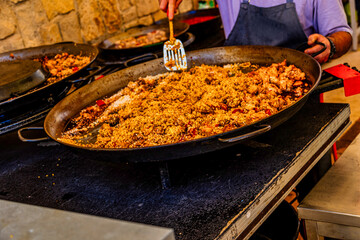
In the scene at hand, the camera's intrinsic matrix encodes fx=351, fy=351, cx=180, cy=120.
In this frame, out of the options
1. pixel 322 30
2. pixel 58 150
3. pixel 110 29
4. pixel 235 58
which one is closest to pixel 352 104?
pixel 322 30

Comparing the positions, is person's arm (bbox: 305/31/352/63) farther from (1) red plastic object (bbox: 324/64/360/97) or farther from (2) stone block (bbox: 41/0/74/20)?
(2) stone block (bbox: 41/0/74/20)

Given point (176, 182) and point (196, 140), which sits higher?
point (196, 140)

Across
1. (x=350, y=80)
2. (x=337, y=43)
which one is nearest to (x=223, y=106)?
(x=350, y=80)

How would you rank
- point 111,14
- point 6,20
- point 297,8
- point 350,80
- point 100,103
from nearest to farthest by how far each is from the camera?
point 350,80, point 100,103, point 297,8, point 6,20, point 111,14

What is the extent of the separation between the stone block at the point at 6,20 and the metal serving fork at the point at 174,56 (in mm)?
1704

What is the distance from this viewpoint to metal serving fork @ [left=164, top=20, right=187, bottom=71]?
7.00ft

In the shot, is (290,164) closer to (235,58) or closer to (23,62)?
(235,58)

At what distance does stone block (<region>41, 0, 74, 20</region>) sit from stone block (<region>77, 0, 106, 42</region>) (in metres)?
0.13

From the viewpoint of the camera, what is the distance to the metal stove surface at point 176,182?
1.26 metres

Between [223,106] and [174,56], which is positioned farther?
[174,56]

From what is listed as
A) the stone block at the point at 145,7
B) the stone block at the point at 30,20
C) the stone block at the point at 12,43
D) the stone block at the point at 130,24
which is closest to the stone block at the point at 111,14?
the stone block at the point at 130,24

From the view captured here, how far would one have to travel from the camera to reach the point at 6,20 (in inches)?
120

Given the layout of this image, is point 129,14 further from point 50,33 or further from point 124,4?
point 50,33

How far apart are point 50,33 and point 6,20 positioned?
464 millimetres
